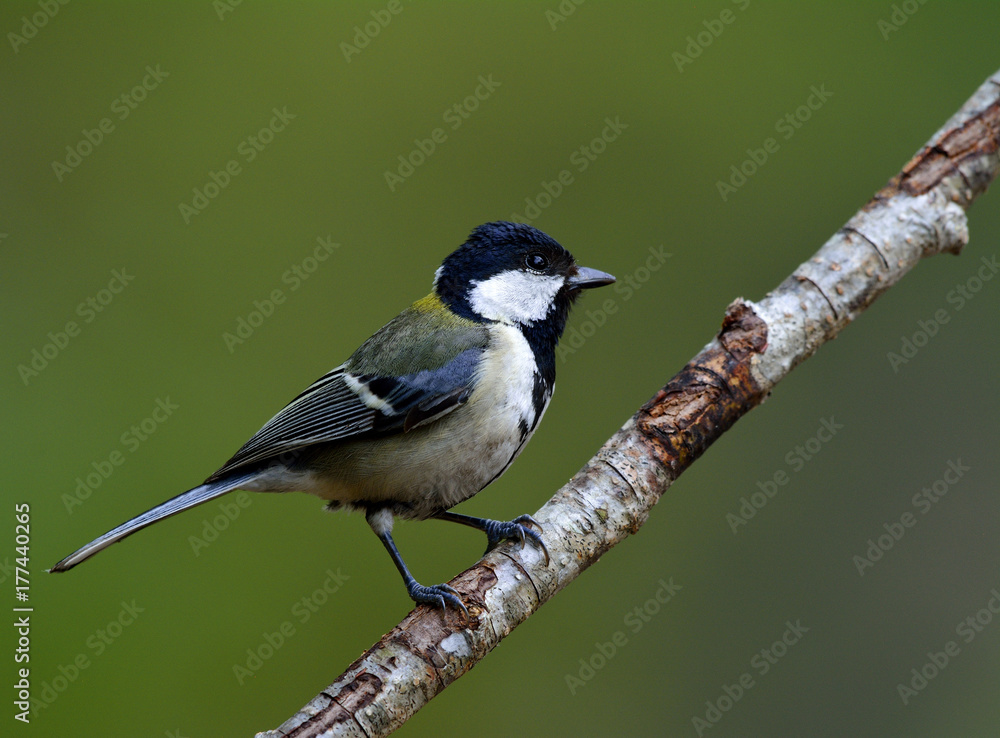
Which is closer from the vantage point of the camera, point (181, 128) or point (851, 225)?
point (851, 225)

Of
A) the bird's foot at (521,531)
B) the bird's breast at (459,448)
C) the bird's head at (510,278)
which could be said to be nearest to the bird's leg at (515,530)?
the bird's foot at (521,531)

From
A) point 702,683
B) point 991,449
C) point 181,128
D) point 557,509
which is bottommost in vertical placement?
point 702,683

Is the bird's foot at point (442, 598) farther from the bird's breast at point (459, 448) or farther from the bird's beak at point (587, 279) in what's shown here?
the bird's beak at point (587, 279)

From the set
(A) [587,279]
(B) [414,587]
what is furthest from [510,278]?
(B) [414,587]

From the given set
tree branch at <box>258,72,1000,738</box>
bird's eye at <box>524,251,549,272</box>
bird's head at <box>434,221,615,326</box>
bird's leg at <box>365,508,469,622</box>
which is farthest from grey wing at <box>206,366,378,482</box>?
bird's eye at <box>524,251,549,272</box>

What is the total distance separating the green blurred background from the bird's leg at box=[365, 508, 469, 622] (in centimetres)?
88

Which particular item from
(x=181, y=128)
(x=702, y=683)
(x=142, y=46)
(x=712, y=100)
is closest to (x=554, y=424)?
(x=702, y=683)

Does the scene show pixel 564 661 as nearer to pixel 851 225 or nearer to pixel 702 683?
pixel 702 683

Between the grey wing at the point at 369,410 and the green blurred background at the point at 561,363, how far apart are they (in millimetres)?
991

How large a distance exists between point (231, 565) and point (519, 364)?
1.55 metres

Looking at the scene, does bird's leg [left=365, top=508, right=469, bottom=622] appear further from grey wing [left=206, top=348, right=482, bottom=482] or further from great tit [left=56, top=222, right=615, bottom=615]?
grey wing [left=206, top=348, right=482, bottom=482]

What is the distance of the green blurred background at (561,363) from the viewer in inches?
122

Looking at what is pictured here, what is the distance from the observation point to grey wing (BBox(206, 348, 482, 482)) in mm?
2248

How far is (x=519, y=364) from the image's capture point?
2.32 meters
